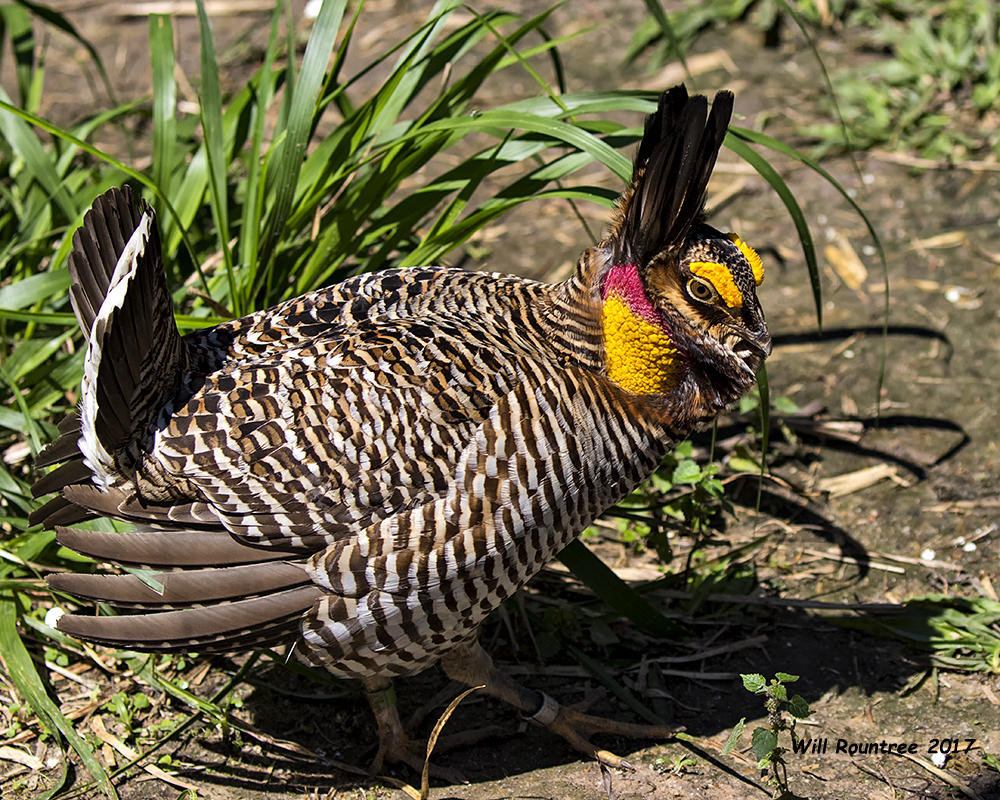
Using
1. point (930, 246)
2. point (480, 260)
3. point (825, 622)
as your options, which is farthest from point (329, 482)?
point (930, 246)

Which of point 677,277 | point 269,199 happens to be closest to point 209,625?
point 677,277

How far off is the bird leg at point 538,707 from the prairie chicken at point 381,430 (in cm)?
29

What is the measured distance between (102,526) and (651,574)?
2.02 meters

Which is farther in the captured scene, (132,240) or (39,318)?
(39,318)

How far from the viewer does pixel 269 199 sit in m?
3.79

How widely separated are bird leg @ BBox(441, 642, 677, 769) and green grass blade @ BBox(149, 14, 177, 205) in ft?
7.81

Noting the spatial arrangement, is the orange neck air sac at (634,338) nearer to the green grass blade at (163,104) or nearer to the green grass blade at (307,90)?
the green grass blade at (307,90)

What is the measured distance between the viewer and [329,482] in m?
2.64

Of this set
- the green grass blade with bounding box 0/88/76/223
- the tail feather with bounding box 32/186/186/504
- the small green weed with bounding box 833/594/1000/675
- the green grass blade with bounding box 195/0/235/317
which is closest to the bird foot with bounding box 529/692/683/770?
the small green weed with bounding box 833/594/1000/675

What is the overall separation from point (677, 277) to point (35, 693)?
2.42 m

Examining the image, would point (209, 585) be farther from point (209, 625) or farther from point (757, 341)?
point (757, 341)

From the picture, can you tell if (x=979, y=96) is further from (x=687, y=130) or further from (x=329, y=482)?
(x=329, y=482)

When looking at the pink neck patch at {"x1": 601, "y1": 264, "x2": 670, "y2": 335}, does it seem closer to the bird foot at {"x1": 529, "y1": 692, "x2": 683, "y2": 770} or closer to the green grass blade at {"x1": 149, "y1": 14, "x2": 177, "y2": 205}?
the bird foot at {"x1": 529, "y1": 692, "x2": 683, "y2": 770}

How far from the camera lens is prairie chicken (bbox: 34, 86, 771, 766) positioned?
2666mm
